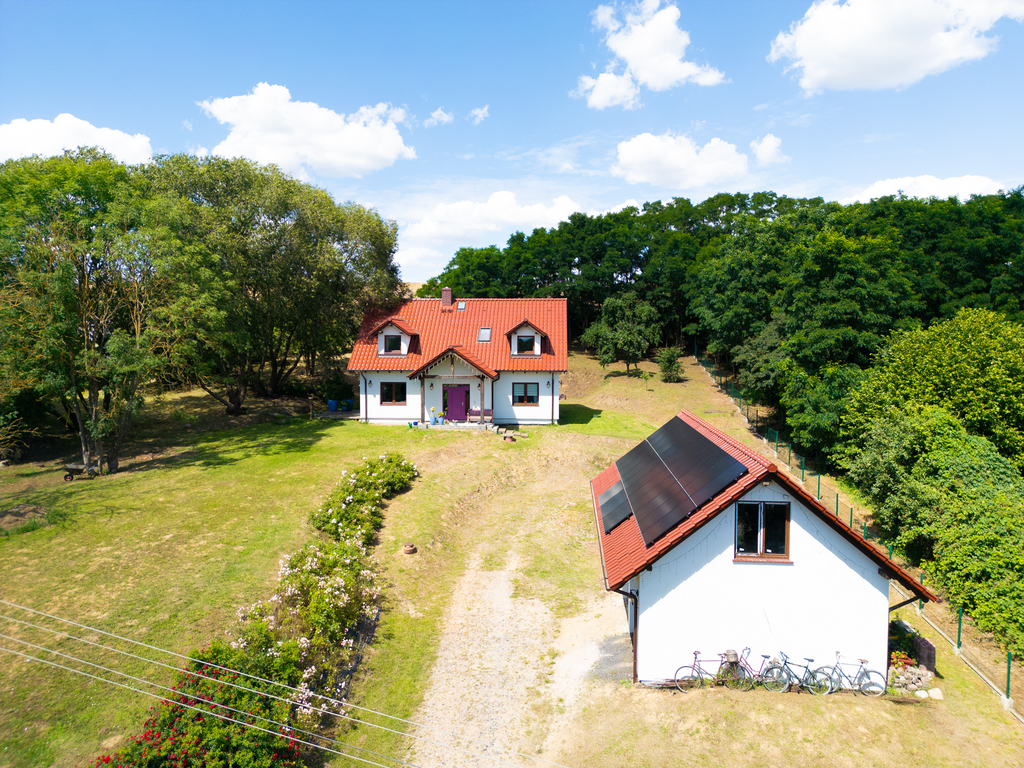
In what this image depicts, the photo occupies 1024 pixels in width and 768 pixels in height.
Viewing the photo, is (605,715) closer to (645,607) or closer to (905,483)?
(645,607)

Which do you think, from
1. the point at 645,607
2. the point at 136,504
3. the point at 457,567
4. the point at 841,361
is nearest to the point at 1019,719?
the point at 645,607

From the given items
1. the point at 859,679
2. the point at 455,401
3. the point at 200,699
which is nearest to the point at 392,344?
the point at 455,401

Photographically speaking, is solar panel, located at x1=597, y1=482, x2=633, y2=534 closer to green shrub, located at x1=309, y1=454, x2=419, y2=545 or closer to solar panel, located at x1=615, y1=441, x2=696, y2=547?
solar panel, located at x1=615, y1=441, x2=696, y2=547

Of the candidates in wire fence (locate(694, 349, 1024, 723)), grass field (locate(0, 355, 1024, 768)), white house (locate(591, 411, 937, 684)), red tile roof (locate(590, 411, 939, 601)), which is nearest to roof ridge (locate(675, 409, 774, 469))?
red tile roof (locate(590, 411, 939, 601))

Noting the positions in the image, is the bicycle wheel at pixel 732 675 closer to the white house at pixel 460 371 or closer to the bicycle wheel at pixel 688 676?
the bicycle wheel at pixel 688 676

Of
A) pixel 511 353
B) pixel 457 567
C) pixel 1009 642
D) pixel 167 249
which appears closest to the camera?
pixel 1009 642

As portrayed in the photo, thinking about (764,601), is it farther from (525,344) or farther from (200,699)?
(525,344)
